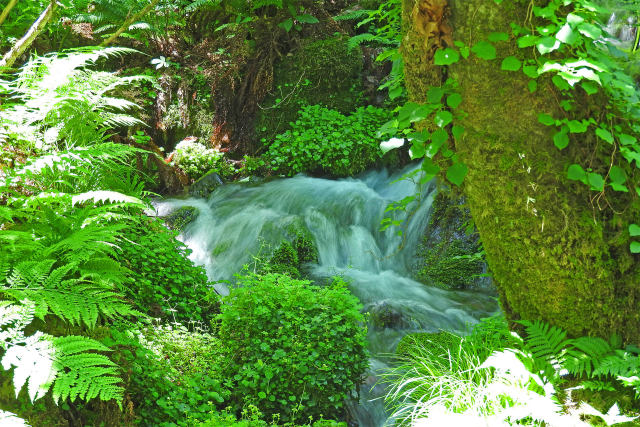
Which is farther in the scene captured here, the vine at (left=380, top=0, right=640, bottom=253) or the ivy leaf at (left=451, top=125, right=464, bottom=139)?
the ivy leaf at (left=451, top=125, right=464, bottom=139)

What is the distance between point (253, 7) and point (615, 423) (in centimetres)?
952

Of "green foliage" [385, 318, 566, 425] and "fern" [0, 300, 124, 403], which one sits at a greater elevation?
"fern" [0, 300, 124, 403]

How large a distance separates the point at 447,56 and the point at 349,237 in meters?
4.24

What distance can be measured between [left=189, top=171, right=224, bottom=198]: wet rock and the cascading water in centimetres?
18

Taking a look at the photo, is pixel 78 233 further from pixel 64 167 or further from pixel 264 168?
pixel 264 168

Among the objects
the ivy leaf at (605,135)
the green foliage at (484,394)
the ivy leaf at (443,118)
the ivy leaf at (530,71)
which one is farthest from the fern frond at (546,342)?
the ivy leaf at (530,71)

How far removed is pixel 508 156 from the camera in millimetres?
2701

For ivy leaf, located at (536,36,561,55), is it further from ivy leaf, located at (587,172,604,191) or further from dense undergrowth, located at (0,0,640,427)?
ivy leaf, located at (587,172,604,191)

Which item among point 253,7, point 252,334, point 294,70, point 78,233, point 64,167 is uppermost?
point 253,7

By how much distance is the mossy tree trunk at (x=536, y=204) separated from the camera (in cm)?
259

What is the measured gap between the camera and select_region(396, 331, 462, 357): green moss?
3623 mm

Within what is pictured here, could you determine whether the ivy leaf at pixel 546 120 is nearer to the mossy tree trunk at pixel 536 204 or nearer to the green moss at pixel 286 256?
the mossy tree trunk at pixel 536 204

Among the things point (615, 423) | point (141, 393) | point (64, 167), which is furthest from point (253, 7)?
point (615, 423)

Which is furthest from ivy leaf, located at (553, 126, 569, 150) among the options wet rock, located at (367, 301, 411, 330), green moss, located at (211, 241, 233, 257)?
green moss, located at (211, 241, 233, 257)
